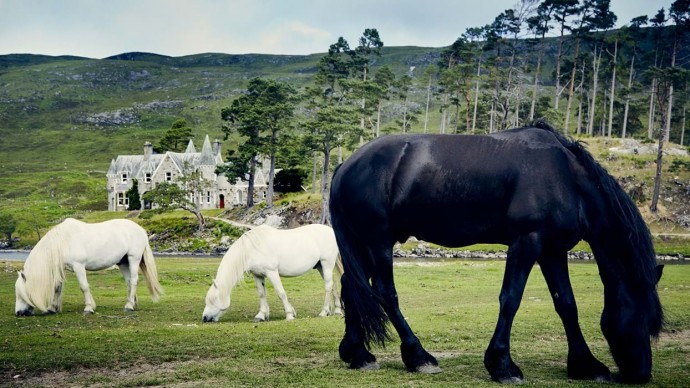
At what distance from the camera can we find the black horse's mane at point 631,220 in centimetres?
763

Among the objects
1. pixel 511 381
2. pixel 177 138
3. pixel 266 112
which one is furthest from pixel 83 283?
pixel 177 138

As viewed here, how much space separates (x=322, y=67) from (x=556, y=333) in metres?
71.7

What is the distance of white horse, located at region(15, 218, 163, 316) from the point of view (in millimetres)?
14508

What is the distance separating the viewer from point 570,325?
812 centimetres

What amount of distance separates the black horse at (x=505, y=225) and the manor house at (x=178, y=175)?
84.5 meters

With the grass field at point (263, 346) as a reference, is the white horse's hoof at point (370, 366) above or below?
above

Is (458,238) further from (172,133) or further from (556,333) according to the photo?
(172,133)

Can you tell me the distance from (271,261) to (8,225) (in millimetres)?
67002

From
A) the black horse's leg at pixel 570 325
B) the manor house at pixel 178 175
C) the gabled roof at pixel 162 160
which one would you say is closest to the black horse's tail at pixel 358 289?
the black horse's leg at pixel 570 325

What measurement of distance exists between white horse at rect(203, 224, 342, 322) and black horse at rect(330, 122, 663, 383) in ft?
19.1

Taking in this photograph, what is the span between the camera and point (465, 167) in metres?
8.02

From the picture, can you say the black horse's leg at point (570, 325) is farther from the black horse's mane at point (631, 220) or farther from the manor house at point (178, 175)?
the manor house at point (178, 175)

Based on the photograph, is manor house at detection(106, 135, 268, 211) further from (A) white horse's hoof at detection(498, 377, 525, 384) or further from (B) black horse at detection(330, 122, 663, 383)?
(A) white horse's hoof at detection(498, 377, 525, 384)

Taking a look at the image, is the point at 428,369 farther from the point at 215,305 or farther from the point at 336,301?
the point at 336,301
